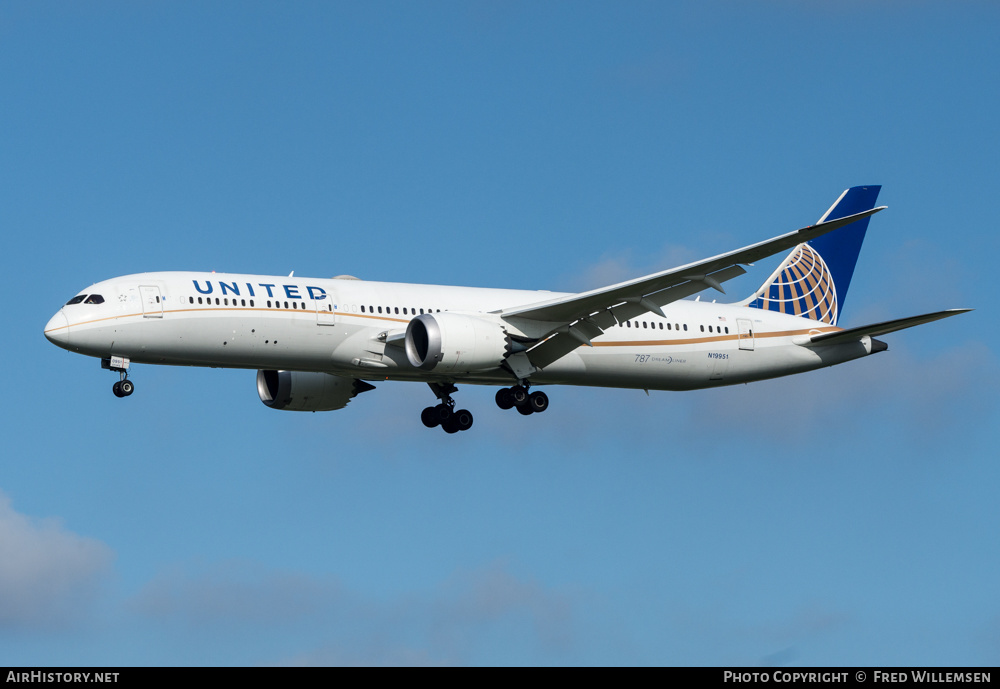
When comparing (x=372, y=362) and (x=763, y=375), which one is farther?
(x=763, y=375)

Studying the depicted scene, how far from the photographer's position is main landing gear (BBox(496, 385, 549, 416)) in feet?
145

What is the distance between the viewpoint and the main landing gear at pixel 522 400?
1741 inches

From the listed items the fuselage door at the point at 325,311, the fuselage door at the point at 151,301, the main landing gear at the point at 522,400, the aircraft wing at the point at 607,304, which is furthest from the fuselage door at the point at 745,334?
the fuselage door at the point at 151,301

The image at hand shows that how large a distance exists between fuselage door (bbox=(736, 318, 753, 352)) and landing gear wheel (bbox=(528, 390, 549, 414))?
7.21m

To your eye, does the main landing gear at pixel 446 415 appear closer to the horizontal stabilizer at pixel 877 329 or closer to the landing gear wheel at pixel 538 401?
the landing gear wheel at pixel 538 401

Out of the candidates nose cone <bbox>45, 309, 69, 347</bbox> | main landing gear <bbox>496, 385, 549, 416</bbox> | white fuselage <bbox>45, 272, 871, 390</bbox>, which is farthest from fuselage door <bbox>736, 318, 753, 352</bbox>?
nose cone <bbox>45, 309, 69, 347</bbox>

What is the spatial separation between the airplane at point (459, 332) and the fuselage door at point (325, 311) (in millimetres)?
43

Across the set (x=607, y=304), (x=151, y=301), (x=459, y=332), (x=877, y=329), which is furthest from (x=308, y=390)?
(x=877, y=329)

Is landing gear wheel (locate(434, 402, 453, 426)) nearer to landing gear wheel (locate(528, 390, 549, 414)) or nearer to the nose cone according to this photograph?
landing gear wheel (locate(528, 390, 549, 414))

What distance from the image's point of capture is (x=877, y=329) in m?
45.0
